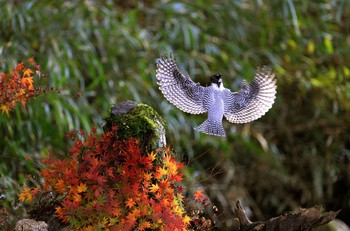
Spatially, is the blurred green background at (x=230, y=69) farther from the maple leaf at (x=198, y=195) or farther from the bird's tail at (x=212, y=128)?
the bird's tail at (x=212, y=128)

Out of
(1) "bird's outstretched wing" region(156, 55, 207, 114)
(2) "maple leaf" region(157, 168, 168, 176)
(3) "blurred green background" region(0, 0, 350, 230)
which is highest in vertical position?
(1) "bird's outstretched wing" region(156, 55, 207, 114)

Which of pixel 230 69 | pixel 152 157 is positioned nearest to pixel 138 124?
pixel 152 157

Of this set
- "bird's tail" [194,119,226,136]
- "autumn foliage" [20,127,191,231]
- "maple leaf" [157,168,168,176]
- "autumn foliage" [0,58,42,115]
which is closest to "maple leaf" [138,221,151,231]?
"autumn foliage" [20,127,191,231]

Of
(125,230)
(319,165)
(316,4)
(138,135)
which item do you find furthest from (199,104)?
(316,4)

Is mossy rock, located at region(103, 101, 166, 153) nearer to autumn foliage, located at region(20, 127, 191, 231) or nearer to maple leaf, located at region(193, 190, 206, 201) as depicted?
autumn foliage, located at region(20, 127, 191, 231)

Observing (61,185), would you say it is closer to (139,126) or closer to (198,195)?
(139,126)

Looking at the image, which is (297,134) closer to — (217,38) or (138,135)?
(217,38)
